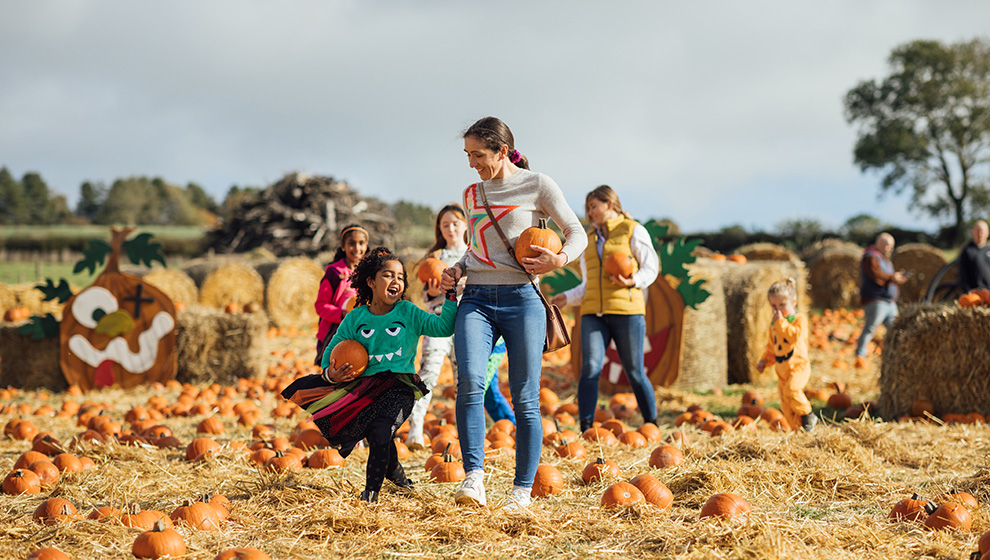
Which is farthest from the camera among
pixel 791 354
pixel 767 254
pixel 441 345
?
pixel 767 254

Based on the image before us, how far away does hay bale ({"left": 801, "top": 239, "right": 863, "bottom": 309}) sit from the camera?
16812 mm

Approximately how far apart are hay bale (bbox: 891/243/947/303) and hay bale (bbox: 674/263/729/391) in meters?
10.4

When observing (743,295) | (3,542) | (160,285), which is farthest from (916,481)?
(160,285)

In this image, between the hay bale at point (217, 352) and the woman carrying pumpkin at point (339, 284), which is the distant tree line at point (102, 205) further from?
the woman carrying pumpkin at point (339, 284)

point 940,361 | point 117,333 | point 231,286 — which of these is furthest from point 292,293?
point 940,361

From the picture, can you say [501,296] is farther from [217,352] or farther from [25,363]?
[25,363]

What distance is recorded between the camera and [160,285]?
13.1 metres

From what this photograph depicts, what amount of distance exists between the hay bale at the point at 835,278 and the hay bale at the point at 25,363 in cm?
1501

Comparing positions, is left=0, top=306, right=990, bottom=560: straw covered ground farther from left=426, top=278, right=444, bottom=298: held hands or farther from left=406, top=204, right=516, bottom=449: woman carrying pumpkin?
left=426, top=278, right=444, bottom=298: held hands

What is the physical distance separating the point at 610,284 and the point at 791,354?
1.29m

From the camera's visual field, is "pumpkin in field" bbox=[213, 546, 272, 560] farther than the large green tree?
No

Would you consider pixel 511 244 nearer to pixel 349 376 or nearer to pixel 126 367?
pixel 349 376

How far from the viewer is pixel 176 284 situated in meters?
13.4

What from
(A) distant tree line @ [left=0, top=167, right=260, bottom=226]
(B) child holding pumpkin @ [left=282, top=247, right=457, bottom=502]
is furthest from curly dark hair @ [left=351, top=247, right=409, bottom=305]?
(A) distant tree line @ [left=0, top=167, right=260, bottom=226]
